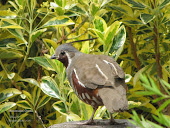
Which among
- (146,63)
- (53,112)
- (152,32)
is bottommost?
(53,112)

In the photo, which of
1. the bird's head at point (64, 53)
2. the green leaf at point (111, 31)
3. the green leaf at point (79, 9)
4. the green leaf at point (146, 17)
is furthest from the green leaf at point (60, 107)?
the green leaf at point (146, 17)

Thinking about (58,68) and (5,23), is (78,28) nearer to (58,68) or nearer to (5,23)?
(58,68)

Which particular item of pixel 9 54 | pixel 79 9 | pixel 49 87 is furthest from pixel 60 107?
pixel 79 9

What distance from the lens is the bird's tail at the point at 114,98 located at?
1.20 meters

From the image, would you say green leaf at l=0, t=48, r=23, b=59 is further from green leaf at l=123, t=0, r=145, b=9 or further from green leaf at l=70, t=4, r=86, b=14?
green leaf at l=123, t=0, r=145, b=9

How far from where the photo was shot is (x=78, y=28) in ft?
7.11

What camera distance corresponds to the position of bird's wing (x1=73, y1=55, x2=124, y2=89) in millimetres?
1317

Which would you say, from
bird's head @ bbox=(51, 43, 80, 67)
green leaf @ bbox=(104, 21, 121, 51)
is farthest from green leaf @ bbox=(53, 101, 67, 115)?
green leaf @ bbox=(104, 21, 121, 51)

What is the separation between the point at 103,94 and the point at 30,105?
42.3 inches

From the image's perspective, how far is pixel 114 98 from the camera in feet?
4.05

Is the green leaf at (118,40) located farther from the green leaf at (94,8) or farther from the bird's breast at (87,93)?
the bird's breast at (87,93)

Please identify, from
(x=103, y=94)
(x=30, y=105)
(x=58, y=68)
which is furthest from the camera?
(x=30, y=105)

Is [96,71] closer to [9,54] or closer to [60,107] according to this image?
[60,107]

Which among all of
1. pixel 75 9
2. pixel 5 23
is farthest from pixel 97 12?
pixel 5 23
